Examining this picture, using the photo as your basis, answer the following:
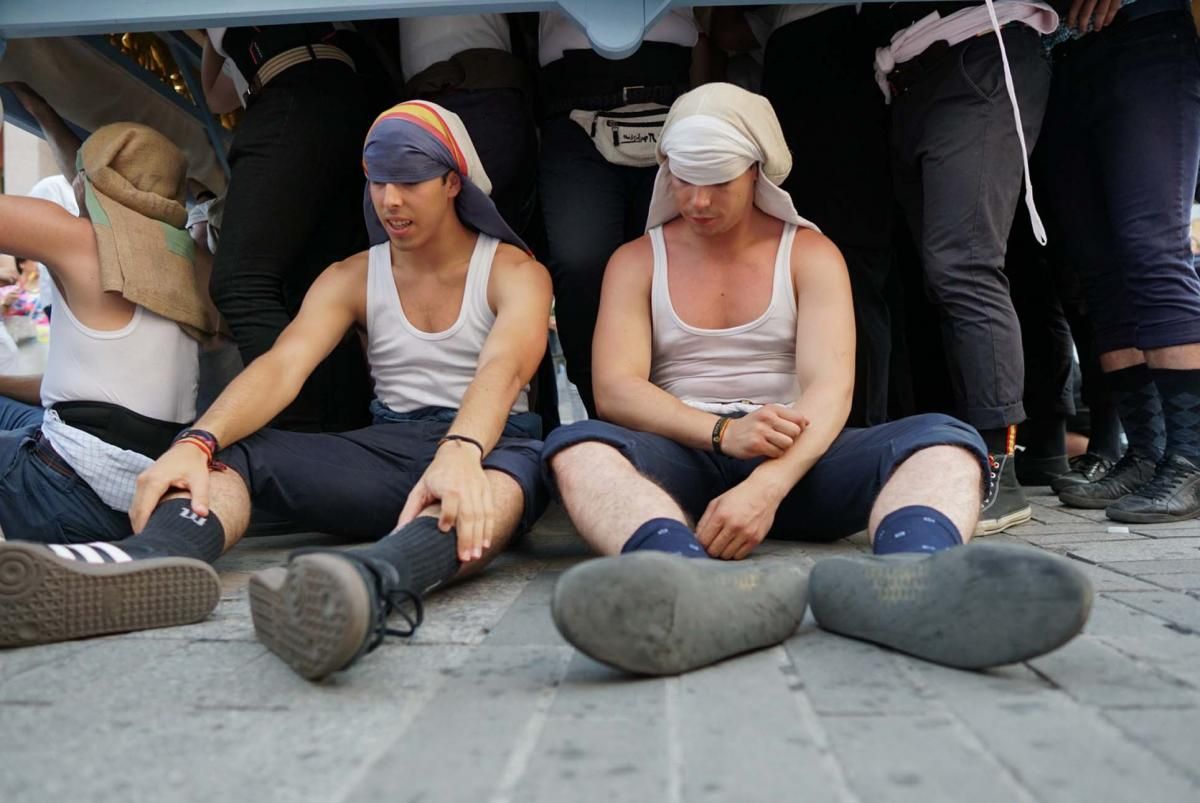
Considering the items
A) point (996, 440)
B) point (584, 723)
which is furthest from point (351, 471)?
point (996, 440)

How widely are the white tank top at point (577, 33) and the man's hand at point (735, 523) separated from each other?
1726 mm

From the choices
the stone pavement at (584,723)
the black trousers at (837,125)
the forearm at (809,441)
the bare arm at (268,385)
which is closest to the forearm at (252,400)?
the bare arm at (268,385)

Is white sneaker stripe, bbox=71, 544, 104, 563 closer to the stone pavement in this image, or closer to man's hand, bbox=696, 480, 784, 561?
the stone pavement

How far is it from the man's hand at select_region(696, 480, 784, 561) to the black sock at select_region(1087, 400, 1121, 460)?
238 centimetres

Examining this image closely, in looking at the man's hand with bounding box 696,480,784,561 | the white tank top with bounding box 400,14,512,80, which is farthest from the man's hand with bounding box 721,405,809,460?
the white tank top with bounding box 400,14,512,80

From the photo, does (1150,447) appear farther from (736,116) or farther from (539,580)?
(539,580)

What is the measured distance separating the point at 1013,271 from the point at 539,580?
2.93 meters

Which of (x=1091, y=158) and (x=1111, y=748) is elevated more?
(x=1091, y=158)

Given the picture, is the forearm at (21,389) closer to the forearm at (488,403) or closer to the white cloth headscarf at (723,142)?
the forearm at (488,403)

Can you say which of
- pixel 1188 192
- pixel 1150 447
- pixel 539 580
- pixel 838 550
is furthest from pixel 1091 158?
pixel 539 580

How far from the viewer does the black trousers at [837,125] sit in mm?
Answer: 3391

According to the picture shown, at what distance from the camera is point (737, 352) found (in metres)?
2.79

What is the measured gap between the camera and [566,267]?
3.29 meters

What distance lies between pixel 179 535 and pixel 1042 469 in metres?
3.49
